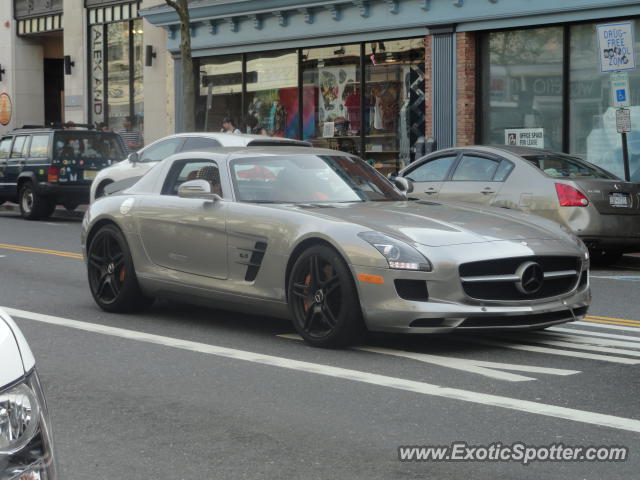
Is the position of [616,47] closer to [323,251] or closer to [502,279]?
[502,279]

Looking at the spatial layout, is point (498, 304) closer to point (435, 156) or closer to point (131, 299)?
point (131, 299)

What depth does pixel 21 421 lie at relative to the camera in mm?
2568

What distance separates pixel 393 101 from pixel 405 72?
67 cm

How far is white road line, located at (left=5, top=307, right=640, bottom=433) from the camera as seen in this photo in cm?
577

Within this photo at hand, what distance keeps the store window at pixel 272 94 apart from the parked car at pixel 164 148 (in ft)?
21.6

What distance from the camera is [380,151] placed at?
24.1 m

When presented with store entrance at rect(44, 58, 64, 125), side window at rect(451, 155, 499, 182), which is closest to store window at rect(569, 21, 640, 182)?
side window at rect(451, 155, 499, 182)

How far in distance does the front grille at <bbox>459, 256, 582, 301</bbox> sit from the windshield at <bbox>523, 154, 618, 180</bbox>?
6.45 metres

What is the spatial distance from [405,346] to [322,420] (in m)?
2.17

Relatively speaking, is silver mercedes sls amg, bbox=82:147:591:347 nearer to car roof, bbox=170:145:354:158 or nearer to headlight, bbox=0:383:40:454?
car roof, bbox=170:145:354:158

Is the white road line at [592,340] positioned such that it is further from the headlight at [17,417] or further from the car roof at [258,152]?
the headlight at [17,417]

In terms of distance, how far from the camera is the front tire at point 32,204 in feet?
75.1

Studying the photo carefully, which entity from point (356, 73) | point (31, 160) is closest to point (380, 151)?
point (356, 73)

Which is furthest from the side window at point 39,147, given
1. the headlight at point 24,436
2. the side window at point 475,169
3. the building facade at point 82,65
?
the headlight at point 24,436
